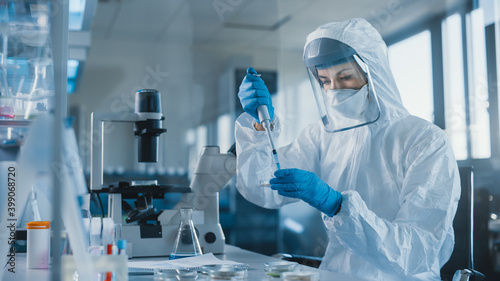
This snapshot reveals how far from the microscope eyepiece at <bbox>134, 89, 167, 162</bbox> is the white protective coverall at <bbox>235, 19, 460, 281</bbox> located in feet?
1.08

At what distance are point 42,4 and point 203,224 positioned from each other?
2.69 feet

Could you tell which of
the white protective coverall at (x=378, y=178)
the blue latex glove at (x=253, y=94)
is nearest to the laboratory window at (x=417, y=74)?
the white protective coverall at (x=378, y=178)

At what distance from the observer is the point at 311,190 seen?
4.50 ft

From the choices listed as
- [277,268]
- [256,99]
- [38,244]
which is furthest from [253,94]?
[38,244]

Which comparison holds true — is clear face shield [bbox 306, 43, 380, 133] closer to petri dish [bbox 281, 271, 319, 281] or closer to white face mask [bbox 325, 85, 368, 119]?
white face mask [bbox 325, 85, 368, 119]

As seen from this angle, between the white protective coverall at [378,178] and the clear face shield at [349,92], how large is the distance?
0.10ft

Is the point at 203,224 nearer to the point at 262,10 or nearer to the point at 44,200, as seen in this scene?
the point at 44,200

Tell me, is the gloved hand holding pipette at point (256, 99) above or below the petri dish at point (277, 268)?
above

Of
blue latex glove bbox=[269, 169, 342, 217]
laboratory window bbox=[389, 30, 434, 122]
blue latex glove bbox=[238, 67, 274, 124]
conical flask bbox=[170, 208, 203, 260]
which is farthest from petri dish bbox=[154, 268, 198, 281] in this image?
laboratory window bbox=[389, 30, 434, 122]

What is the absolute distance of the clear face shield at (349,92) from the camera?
1.66 metres

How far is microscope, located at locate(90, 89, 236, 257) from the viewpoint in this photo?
1.53 meters

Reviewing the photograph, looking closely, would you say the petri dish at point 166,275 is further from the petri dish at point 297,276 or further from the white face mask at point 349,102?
the white face mask at point 349,102

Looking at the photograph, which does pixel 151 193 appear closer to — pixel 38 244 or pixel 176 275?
pixel 38 244

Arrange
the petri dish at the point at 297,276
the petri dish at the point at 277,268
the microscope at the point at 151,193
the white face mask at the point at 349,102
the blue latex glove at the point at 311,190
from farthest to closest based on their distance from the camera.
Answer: the white face mask at the point at 349,102 → the microscope at the point at 151,193 → the blue latex glove at the point at 311,190 → the petri dish at the point at 277,268 → the petri dish at the point at 297,276
